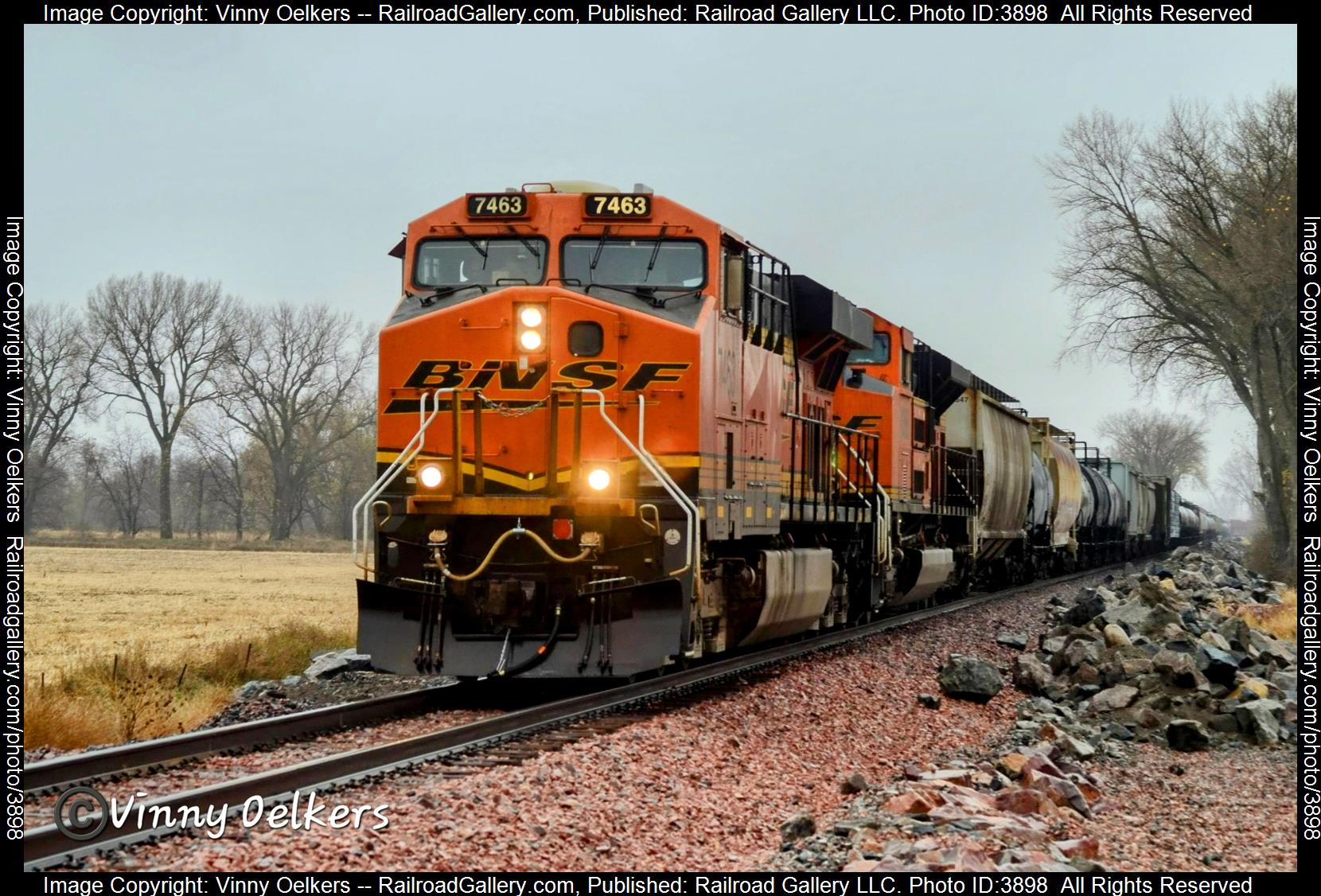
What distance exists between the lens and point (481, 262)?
37.1 ft

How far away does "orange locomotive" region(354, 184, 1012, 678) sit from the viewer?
10.4 meters

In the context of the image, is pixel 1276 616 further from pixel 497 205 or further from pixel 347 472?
pixel 347 472

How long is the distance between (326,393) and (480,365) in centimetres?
4983

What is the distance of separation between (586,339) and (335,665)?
4.46 m

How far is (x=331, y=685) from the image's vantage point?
39.5 ft

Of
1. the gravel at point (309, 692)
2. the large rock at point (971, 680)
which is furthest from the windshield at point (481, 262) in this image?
the large rock at point (971, 680)

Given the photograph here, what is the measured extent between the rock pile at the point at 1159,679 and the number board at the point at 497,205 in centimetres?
605

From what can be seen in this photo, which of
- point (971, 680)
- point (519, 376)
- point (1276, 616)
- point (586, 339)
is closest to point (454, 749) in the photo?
point (519, 376)

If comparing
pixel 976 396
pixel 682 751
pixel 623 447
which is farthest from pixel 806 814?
pixel 976 396

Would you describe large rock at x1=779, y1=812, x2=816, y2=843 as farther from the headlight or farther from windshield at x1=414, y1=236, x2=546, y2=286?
windshield at x1=414, y1=236, x2=546, y2=286

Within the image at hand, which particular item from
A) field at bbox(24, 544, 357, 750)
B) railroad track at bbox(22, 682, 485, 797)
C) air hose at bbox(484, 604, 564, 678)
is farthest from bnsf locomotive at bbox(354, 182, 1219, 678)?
field at bbox(24, 544, 357, 750)

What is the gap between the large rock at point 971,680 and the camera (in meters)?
12.3

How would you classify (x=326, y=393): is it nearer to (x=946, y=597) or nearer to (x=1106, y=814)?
(x=946, y=597)

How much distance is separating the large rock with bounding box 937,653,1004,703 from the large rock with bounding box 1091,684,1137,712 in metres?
0.91
